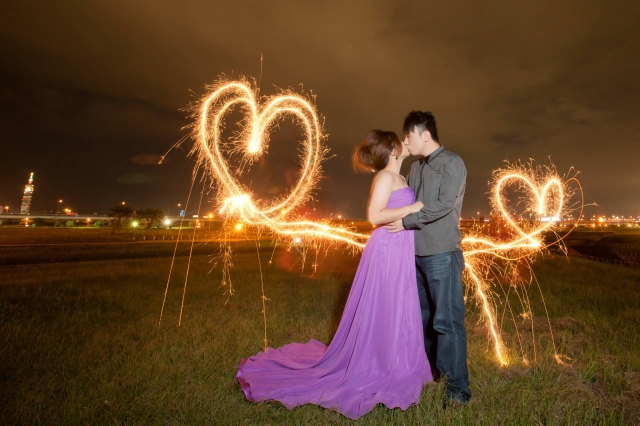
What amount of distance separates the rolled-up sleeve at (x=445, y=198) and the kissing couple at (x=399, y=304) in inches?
0.4

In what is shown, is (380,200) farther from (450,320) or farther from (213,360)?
(213,360)

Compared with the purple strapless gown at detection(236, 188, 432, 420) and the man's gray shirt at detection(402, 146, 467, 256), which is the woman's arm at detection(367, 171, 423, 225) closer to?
the purple strapless gown at detection(236, 188, 432, 420)

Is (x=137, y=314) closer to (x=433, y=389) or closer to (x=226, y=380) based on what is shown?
(x=226, y=380)

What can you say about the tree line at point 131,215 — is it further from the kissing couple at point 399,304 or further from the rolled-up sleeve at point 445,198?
the rolled-up sleeve at point 445,198

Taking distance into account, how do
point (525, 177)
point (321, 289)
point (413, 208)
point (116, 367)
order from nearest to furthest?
point (413, 208) < point (116, 367) < point (525, 177) < point (321, 289)

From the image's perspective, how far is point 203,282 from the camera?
11664 mm

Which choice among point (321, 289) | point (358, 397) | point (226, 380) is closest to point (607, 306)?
point (321, 289)

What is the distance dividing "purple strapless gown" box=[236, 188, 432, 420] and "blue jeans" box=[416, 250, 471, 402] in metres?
0.24

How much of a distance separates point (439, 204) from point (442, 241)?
0.46 meters

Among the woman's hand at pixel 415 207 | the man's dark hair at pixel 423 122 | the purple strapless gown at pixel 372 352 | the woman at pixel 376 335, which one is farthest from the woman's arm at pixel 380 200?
the man's dark hair at pixel 423 122

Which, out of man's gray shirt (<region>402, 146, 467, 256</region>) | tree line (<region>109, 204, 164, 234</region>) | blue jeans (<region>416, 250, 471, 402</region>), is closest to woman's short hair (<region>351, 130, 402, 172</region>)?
man's gray shirt (<region>402, 146, 467, 256</region>)

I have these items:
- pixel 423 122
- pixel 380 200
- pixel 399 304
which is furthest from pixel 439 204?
pixel 399 304

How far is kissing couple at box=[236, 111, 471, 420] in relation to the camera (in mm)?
3965

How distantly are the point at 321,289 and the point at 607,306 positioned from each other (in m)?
7.36
